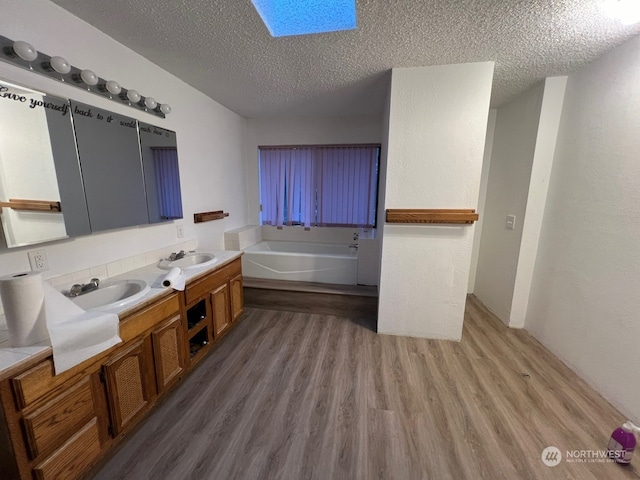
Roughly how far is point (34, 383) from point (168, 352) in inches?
28.6

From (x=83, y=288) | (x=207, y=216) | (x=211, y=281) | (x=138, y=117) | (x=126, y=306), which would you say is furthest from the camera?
(x=207, y=216)

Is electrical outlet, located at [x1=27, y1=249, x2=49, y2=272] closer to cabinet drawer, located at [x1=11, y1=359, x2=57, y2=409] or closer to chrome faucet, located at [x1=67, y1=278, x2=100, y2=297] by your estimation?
chrome faucet, located at [x1=67, y1=278, x2=100, y2=297]

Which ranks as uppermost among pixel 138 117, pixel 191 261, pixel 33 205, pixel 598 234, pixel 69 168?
pixel 138 117

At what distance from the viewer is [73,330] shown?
39.8 inches

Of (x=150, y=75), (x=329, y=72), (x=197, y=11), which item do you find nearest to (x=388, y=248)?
(x=329, y=72)

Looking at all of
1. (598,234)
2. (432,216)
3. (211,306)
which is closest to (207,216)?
(211,306)

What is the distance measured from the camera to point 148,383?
4.81 feet

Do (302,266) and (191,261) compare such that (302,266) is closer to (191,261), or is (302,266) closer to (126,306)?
(191,261)

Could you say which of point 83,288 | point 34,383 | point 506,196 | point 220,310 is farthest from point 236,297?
point 506,196

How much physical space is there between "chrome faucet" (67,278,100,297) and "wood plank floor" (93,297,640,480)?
2.89ft

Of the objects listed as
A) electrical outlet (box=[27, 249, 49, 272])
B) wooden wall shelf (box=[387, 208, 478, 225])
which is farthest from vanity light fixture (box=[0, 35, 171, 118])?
wooden wall shelf (box=[387, 208, 478, 225])

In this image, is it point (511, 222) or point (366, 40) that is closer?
point (366, 40)

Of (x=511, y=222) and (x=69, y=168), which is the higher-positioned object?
(x=69, y=168)

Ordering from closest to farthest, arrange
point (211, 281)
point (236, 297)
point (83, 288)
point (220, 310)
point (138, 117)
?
point (83, 288) → point (138, 117) → point (211, 281) → point (220, 310) → point (236, 297)
